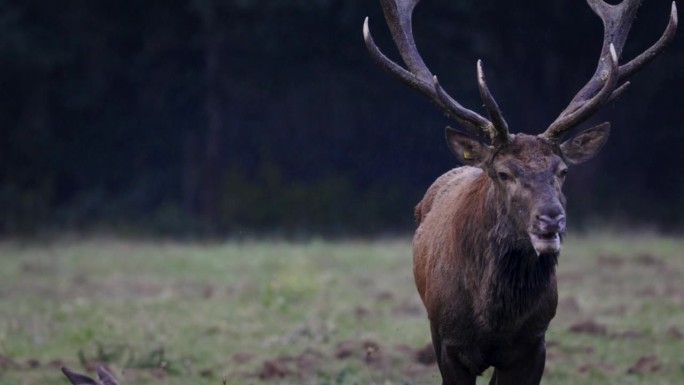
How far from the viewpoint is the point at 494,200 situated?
7234mm

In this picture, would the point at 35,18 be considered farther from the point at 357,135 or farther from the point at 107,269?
the point at 107,269

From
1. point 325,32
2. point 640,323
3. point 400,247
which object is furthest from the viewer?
point 325,32

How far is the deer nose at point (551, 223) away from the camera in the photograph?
21.7 ft

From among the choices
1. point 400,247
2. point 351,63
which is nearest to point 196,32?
point 351,63

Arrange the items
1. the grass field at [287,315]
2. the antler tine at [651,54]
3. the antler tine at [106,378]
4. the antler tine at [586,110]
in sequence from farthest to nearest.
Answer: the grass field at [287,315] → the antler tine at [651,54] → the antler tine at [106,378] → the antler tine at [586,110]

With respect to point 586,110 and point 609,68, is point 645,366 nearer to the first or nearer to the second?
point 609,68

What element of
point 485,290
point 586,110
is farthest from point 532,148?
point 485,290

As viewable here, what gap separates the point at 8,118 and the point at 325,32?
7052 mm

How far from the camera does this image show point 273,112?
27422 millimetres

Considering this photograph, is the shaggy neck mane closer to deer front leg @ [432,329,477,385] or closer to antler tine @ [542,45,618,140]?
deer front leg @ [432,329,477,385]

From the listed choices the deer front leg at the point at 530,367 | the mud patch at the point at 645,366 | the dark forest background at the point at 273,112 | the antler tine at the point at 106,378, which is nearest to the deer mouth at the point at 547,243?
the deer front leg at the point at 530,367

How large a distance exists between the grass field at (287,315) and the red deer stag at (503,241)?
6.08ft

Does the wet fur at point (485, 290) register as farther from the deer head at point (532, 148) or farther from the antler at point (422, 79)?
the antler at point (422, 79)

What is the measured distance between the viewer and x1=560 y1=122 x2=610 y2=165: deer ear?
7.34m
